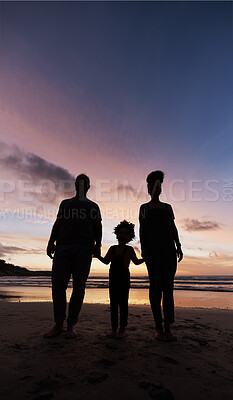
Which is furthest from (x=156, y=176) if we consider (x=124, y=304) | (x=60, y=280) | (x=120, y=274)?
(x=60, y=280)

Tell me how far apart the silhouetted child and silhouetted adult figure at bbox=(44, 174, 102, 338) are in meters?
0.33

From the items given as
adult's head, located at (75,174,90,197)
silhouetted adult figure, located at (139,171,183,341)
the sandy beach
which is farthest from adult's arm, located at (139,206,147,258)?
the sandy beach

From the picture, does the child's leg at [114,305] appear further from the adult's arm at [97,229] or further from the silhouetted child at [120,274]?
the adult's arm at [97,229]

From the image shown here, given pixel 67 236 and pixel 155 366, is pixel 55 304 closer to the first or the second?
pixel 67 236

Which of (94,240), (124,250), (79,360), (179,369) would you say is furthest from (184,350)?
(94,240)

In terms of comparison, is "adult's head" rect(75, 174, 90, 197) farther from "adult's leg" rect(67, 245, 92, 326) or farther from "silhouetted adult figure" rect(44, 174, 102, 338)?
"adult's leg" rect(67, 245, 92, 326)

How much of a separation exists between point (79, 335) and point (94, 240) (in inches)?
55.9

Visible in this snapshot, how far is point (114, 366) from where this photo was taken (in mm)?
2520

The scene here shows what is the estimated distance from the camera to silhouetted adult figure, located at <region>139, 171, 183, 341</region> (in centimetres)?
367

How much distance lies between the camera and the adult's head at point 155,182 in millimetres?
4137

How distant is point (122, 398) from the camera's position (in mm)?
1938

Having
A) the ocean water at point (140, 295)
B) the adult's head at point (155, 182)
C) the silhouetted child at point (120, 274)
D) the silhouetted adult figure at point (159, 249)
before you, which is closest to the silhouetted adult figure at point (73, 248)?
the silhouetted child at point (120, 274)

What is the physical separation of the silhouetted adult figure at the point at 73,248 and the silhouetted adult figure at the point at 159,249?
0.82m

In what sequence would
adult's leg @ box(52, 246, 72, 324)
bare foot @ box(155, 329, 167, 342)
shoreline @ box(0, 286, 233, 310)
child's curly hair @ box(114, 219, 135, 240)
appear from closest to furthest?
1. bare foot @ box(155, 329, 167, 342)
2. adult's leg @ box(52, 246, 72, 324)
3. child's curly hair @ box(114, 219, 135, 240)
4. shoreline @ box(0, 286, 233, 310)
